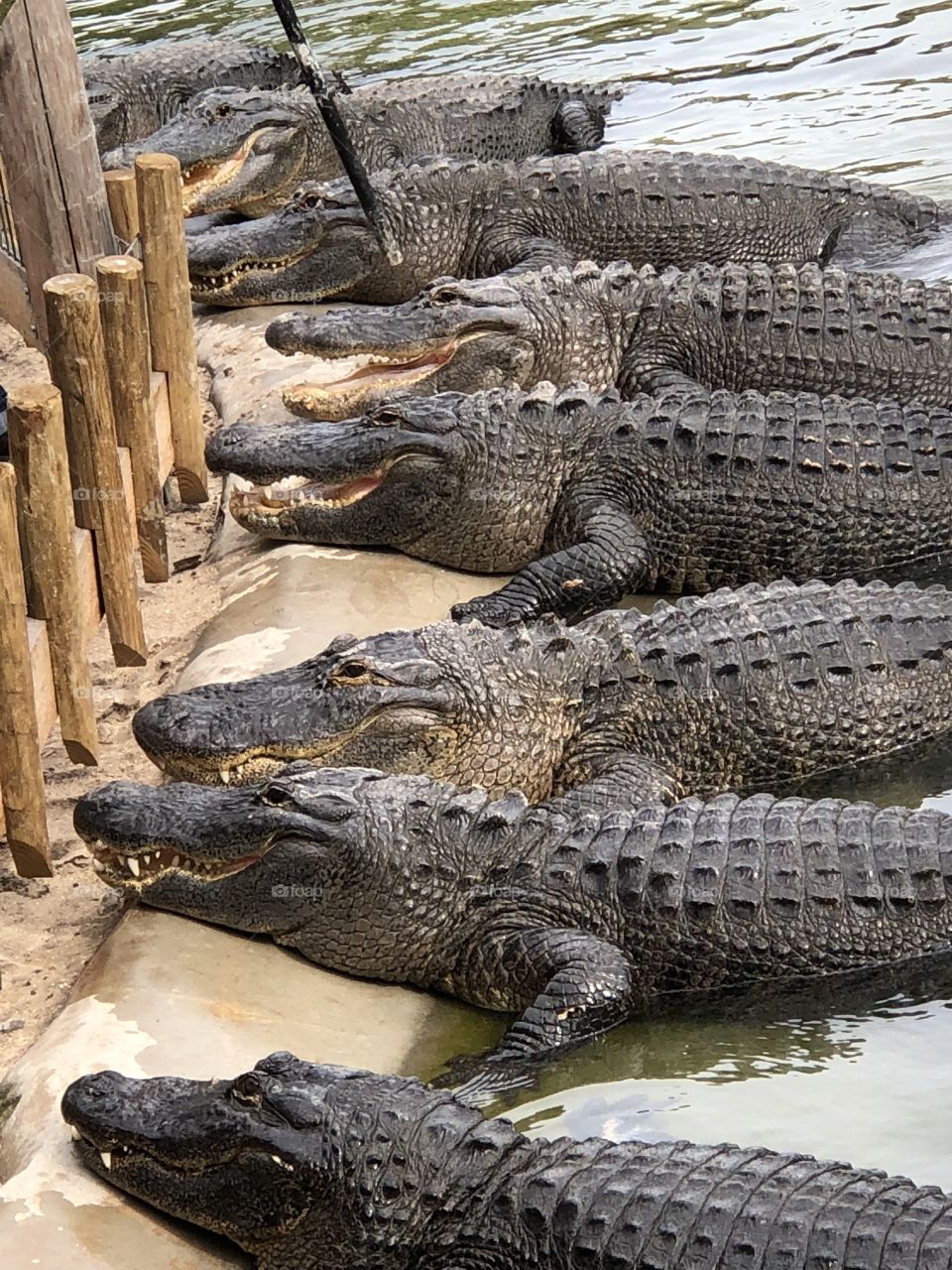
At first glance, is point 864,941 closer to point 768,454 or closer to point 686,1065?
point 686,1065

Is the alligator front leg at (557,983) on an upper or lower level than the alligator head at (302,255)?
lower

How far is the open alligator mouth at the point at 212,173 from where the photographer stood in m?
9.78

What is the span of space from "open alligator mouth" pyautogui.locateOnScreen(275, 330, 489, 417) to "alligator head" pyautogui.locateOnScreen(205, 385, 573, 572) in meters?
0.50

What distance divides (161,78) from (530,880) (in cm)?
867

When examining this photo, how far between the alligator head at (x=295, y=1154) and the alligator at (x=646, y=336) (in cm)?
400

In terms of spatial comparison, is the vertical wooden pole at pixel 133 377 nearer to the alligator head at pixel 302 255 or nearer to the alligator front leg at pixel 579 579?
the alligator front leg at pixel 579 579

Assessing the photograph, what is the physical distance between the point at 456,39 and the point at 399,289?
5.07m

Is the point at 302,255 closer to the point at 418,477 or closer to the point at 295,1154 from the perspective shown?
the point at 418,477

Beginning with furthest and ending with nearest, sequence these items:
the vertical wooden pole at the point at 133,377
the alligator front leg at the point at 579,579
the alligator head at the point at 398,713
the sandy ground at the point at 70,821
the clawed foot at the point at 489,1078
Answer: the alligator front leg at the point at 579,579 < the vertical wooden pole at the point at 133,377 < the alligator head at the point at 398,713 < the sandy ground at the point at 70,821 < the clawed foot at the point at 489,1078

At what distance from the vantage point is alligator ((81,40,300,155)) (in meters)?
11.4

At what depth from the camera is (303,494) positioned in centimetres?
647

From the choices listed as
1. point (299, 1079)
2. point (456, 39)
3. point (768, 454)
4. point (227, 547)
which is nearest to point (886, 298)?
point (768, 454)

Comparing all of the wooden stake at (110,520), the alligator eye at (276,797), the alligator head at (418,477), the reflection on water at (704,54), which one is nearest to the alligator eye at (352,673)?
the alligator eye at (276,797)

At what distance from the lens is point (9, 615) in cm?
440
